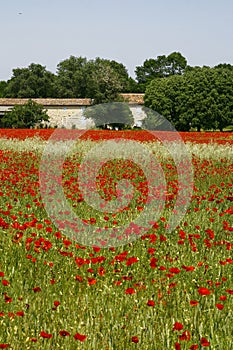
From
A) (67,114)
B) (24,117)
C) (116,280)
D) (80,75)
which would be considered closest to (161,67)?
(80,75)

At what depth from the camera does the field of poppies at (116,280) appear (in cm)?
370

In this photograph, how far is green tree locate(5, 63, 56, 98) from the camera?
87.2 meters

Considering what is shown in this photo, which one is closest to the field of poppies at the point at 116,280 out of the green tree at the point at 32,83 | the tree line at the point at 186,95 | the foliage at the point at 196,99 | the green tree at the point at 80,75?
the tree line at the point at 186,95

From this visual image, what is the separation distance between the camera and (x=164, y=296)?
15.1ft

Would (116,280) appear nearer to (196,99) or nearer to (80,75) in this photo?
(196,99)

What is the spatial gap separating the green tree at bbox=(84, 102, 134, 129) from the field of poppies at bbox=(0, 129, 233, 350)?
3762 centimetres

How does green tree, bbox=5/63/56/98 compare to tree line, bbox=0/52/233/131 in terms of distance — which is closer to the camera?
tree line, bbox=0/52/233/131

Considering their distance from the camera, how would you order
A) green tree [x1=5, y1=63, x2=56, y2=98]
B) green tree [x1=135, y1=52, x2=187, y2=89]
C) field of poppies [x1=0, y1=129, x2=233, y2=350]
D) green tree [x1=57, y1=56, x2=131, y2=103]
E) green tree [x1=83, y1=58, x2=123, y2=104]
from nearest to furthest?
field of poppies [x1=0, y1=129, x2=233, y2=350], green tree [x1=83, y1=58, x2=123, y2=104], green tree [x1=57, y1=56, x2=131, y2=103], green tree [x1=5, y1=63, x2=56, y2=98], green tree [x1=135, y1=52, x2=187, y2=89]

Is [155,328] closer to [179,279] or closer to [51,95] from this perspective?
[179,279]

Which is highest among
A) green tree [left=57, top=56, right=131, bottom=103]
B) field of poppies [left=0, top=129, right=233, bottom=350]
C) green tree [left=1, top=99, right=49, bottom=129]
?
green tree [left=57, top=56, right=131, bottom=103]

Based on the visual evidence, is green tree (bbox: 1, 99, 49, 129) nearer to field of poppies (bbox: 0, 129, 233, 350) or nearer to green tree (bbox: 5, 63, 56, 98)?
field of poppies (bbox: 0, 129, 233, 350)

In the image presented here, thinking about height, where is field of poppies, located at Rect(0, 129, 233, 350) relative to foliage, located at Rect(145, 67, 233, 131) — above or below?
below

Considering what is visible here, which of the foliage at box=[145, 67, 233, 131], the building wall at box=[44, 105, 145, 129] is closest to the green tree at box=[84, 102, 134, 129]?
the foliage at box=[145, 67, 233, 131]

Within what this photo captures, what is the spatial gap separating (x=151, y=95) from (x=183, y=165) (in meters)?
46.9
